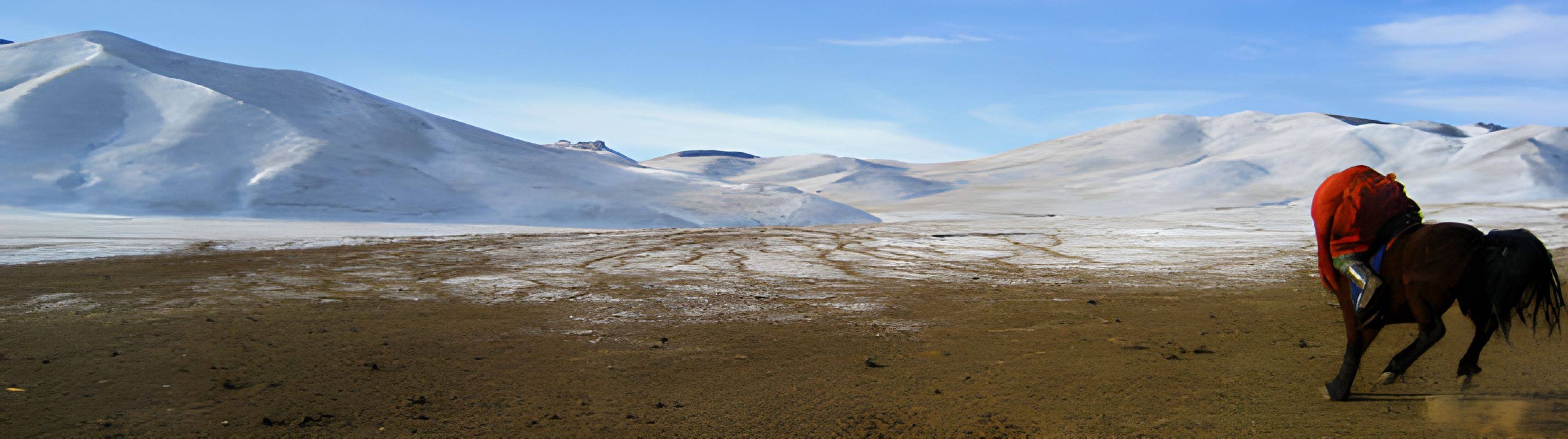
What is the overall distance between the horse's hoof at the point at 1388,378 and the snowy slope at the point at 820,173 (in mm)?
42169

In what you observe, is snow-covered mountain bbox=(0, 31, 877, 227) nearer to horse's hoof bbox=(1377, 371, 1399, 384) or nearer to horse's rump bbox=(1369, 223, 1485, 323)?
→ horse's hoof bbox=(1377, 371, 1399, 384)

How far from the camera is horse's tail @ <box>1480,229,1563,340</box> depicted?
3.26m

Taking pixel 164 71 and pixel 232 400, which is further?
pixel 164 71

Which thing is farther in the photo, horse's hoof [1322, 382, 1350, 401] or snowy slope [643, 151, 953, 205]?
snowy slope [643, 151, 953, 205]

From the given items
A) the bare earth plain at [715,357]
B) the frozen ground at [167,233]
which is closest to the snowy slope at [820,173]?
the frozen ground at [167,233]

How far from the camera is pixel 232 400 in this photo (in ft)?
12.4

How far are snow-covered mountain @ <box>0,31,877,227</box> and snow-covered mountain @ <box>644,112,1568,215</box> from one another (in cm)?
1380

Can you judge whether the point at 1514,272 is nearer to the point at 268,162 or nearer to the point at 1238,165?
the point at 268,162

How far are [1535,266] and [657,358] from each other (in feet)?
12.5

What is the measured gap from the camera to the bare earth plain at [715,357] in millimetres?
3492

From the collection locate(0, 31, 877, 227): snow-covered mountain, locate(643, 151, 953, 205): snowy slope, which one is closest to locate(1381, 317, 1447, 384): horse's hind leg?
locate(0, 31, 877, 227): snow-covered mountain

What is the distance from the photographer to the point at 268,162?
23844 mm

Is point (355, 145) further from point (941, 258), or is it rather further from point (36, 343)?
point (36, 343)

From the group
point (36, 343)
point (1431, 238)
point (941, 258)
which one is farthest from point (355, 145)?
point (1431, 238)
